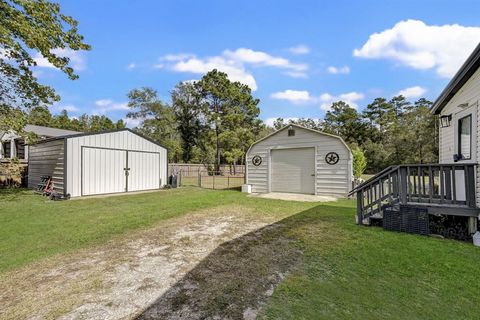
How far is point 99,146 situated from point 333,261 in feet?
34.5

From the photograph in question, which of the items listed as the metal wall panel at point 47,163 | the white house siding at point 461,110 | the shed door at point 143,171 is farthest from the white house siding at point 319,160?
the metal wall panel at point 47,163

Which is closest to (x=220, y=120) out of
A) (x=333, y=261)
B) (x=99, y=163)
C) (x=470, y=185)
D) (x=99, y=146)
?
(x=99, y=146)

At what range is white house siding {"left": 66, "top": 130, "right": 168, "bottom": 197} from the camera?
9.58m

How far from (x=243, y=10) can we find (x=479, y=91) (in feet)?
24.1

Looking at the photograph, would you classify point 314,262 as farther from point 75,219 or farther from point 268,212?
point 75,219

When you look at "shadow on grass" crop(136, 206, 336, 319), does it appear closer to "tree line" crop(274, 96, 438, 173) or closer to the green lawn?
the green lawn

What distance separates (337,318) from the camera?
2.07 meters

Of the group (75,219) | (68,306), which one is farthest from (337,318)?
(75,219)

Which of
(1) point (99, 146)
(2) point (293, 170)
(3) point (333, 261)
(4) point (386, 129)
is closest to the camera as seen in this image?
(3) point (333, 261)

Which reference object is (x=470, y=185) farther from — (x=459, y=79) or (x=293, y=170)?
(x=293, y=170)

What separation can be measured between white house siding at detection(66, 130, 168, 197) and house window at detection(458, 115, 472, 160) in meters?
12.0

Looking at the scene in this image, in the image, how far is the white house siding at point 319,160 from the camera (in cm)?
916

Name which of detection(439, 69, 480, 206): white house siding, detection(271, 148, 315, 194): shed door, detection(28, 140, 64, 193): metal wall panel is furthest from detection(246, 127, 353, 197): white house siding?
detection(28, 140, 64, 193): metal wall panel

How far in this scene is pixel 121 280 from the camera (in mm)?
2779
